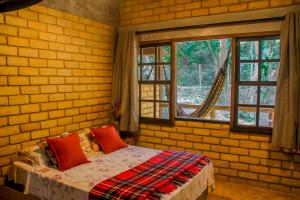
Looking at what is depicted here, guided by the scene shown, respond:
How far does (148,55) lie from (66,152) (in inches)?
82.5

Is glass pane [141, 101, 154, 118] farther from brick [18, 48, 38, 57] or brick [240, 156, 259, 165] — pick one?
brick [18, 48, 38, 57]

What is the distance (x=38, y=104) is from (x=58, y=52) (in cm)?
70

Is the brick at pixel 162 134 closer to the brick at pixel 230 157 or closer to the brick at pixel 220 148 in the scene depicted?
the brick at pixel 220 148

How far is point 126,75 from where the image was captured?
388 centimetres

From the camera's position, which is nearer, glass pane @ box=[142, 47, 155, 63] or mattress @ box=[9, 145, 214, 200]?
mattress @ box=[9, 145, 214, 200]

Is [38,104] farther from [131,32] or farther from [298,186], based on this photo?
[298,186]

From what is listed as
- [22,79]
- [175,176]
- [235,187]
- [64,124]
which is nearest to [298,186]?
[235,187]

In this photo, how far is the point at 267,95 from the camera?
314 cm

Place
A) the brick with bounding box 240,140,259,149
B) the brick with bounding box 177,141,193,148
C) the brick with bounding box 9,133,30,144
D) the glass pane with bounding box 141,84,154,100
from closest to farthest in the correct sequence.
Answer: the brick with bounding box 9,133,30,144 → the brick with bounding box 240,140,259,149 → the brick with bounding box 177,141,193,148 → the glass pane with bounding box 141,84,154,100

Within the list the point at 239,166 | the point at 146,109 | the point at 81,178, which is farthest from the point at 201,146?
the point at 81,178

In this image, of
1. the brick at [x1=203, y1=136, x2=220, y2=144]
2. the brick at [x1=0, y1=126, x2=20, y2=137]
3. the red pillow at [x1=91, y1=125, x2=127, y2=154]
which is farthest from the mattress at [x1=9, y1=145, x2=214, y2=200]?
the brick at [x1=203, y1=136, x2=220, y2=144]

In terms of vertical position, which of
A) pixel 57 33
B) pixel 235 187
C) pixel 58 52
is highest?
pixel 57 33

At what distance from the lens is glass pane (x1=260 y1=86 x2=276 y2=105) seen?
3.11m

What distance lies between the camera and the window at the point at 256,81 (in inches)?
121
